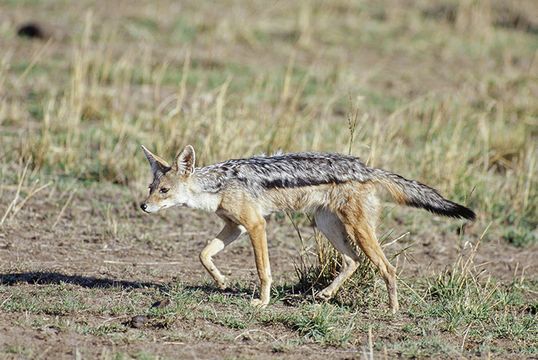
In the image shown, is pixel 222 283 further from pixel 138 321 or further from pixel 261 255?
pixel 138 321

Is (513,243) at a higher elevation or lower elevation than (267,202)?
lower

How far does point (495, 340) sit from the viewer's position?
587 centimetres

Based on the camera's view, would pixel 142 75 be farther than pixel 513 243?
Yes

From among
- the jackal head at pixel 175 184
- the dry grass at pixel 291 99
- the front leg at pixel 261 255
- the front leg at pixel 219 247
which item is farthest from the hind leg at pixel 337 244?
the jackal head at pixel 175 184

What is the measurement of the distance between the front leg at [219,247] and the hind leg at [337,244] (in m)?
0.69

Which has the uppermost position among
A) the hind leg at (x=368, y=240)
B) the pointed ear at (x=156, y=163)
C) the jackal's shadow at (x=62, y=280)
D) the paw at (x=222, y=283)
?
the pointed ear at (x=156, y=163)

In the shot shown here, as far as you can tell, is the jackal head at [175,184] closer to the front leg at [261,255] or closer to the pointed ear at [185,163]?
the pointed ear at [185,163]

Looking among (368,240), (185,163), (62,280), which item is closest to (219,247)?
(185,163)

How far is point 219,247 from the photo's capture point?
6426 mm

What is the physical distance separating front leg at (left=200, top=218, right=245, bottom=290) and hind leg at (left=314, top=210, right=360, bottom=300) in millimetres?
688

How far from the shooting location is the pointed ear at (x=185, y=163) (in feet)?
20.6

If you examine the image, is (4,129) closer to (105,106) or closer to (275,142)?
(105,106)

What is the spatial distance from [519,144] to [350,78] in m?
3.39

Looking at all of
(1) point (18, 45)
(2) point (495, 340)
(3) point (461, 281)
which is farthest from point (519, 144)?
(1) point (18, 45)
